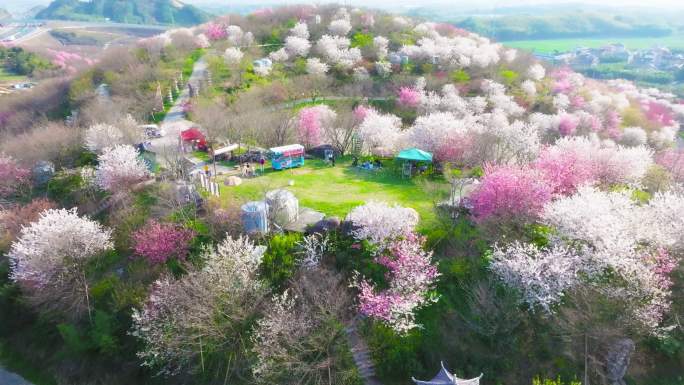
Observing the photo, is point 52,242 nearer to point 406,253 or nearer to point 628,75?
point 406,253

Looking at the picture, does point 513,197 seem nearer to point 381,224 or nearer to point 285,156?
point 381,224

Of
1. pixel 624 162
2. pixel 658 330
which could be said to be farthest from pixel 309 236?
pixel 624 162

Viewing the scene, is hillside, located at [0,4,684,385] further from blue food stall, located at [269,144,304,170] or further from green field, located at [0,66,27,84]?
green field, located at [0,66,27,84]

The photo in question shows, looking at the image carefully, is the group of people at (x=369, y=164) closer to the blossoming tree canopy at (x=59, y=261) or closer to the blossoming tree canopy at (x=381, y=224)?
the blossoming tree canopy at (x=381, y=224)

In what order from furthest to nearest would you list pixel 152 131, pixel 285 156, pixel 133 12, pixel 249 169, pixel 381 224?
pixel 133 12, pixel 152 131, pixel 285 156, pixel 249 169, pixel 381 224

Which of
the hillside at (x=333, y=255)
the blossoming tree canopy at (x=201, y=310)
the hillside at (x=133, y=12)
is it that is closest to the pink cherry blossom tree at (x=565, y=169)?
the hillside at (x=333, y=255)

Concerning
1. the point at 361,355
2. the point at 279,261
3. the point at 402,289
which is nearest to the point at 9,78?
the point at 279,261

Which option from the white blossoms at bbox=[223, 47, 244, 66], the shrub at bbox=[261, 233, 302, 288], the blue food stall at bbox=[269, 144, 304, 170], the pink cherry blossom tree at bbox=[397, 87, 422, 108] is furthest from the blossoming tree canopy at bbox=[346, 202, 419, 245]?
the white blossoms at bbox=[223, 47, 244, 66]
